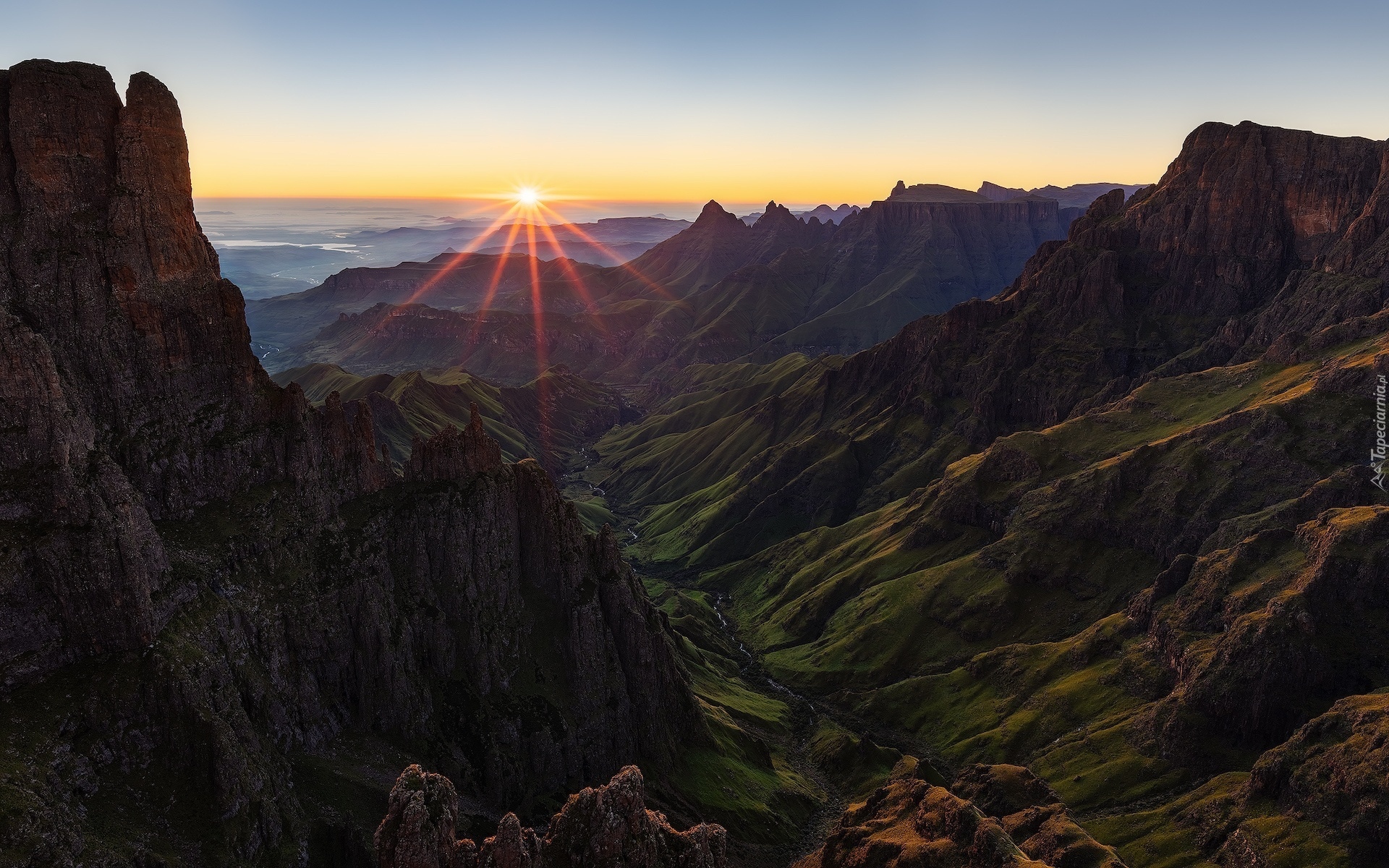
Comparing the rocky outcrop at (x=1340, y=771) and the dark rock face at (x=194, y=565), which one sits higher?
the dark rock face at (x=194, y=565)

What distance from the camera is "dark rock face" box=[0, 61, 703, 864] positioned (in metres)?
107

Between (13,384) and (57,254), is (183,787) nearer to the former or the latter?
(13,384)

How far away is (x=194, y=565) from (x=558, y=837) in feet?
258

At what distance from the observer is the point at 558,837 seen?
3770 inches

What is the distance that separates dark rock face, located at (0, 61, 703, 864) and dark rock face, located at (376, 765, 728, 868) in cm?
3769

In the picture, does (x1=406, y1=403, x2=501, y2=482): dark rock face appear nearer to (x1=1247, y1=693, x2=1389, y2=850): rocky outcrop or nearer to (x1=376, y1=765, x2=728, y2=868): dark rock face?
(x1=376, y1=765, x2=728, y2=868): dark rock face

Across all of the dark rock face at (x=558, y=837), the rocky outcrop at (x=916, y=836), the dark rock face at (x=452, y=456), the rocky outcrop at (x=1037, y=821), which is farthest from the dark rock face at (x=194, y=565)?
the rocky outcrop at (x=1037, y=821)

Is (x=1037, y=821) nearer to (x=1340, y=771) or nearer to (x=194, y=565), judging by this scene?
(x=1340, y=771)

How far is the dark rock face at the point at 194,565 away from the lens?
106688 mm

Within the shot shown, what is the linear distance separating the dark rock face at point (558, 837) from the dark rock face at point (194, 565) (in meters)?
37.7

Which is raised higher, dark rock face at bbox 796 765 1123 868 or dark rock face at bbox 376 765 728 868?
dark rock face at bbox 376 765 728 868

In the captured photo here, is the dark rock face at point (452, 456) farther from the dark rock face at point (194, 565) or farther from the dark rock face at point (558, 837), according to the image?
the dark rock face at point (558, 837)

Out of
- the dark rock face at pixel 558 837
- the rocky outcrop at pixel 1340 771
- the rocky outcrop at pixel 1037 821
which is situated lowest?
the rocky outcrop at pixel 1037 821

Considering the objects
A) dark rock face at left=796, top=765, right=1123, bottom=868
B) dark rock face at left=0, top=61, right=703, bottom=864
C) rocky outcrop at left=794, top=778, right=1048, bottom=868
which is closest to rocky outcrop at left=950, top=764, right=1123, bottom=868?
dark rock face at left=796, top=765, right=1123, bottom=868
